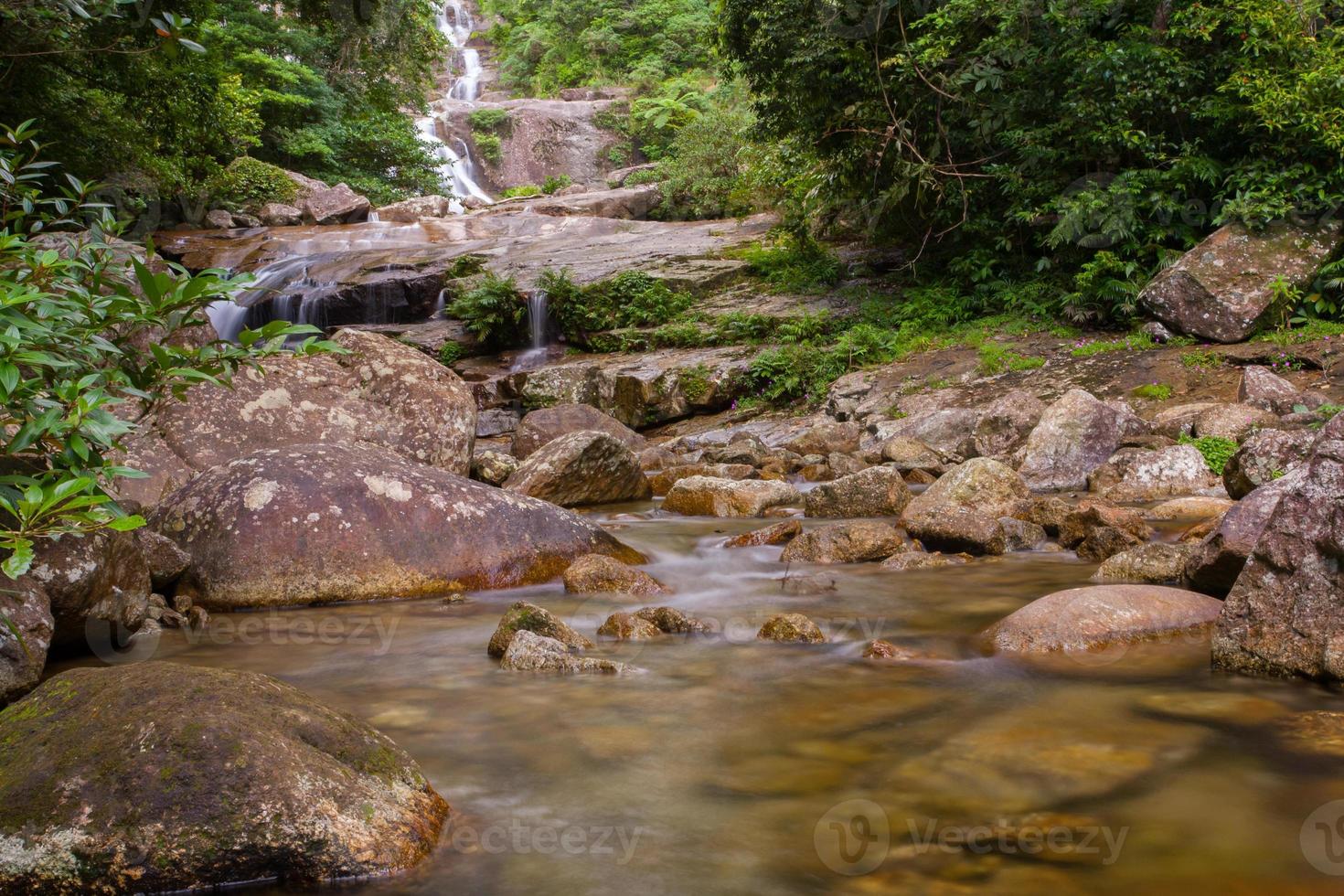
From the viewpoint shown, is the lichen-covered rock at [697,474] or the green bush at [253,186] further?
the green bush at [253,186]

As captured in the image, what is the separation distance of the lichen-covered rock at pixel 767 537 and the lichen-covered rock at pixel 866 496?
0.86m

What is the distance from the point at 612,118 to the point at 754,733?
35.4 m

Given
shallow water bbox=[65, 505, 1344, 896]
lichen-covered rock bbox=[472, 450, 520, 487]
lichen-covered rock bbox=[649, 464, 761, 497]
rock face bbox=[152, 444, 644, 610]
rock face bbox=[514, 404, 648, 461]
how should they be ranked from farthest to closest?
rock face bbox=[514, 404, 648, 461], lichen-covered rock bbox=[649, 464, 761, 497], lichen-covered rock bbox=[472, 450, 520, 487], rock face bbox=[152, 444, 644, 610], shallow water bbox=[65, 505, 1344, 896]

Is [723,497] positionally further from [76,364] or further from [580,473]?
[76,364]

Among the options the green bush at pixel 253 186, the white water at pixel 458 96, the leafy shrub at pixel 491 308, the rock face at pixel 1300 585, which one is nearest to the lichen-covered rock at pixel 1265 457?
the rock face at pixel 1300 585

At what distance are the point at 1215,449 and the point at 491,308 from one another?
39.0 ft

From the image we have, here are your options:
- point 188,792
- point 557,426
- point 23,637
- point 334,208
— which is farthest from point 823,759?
point 334,208

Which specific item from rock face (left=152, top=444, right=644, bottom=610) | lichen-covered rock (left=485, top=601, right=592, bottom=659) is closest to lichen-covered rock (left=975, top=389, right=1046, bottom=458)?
rock face (left=152, top=444, right=644, bottom=610)

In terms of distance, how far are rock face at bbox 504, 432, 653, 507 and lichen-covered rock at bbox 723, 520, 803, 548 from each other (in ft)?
6.24

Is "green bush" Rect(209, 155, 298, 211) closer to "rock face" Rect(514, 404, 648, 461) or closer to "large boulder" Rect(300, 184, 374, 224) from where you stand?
"large boulder" Rect(300, 184, 374, 224)

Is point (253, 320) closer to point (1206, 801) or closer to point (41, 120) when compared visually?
point (41, 120)

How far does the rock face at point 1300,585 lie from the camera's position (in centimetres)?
306

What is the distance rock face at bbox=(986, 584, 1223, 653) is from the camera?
3.72 metres

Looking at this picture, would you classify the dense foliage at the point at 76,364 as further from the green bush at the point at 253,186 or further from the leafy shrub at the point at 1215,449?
the green bush at the point at 253,186
